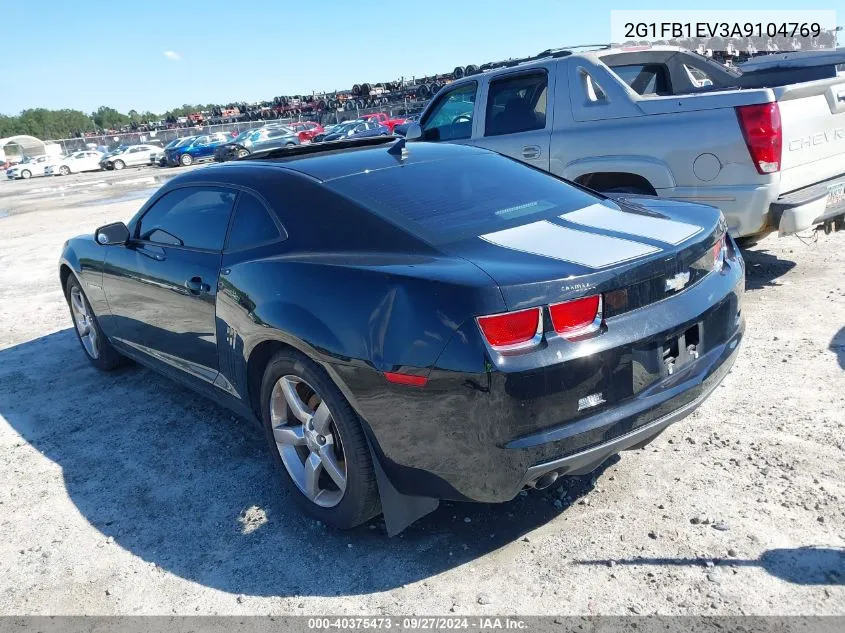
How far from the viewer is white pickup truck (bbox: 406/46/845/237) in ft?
15.4

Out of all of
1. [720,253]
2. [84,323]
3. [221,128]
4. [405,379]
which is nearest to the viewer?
[405,379]

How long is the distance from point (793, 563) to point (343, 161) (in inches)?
103

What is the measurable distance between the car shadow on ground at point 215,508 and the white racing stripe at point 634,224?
115 cm

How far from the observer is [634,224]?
297cm

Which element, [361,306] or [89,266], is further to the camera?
[89,266]

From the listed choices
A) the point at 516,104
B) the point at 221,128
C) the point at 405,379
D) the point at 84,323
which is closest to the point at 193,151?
the point at 221,128

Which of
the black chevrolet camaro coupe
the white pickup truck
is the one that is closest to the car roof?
the black chevrolet camaro coupe

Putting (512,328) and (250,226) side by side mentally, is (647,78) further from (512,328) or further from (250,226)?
(512,328)

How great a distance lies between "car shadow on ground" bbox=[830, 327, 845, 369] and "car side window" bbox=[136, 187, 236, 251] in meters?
3.54

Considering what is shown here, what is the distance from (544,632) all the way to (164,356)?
2.77m

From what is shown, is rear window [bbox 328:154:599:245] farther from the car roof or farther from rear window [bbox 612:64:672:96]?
rear window [bbox 612:64:672:96]

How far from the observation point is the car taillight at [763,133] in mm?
4602

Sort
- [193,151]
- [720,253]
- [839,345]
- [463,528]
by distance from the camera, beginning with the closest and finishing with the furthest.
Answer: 1. [463,528]
2. [720,253]
3. [839,345]
4. [193,151]

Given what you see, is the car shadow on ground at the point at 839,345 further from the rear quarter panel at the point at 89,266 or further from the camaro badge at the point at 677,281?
the rear quarter panel at the point at 89,266
